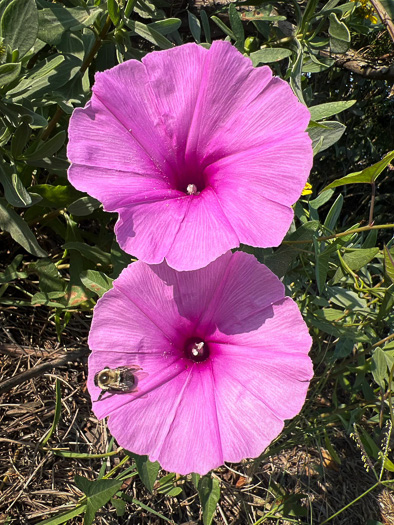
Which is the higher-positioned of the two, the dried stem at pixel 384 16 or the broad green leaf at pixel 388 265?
the dried stem at pixel 384 16

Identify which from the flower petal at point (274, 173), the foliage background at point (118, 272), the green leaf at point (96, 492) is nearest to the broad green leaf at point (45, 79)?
the foliage background at point (118, 272)

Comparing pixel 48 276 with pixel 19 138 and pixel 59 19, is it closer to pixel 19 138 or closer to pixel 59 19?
pixel 19 138

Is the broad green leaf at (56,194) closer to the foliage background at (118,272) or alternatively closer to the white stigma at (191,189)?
the foliage background at (118,272)

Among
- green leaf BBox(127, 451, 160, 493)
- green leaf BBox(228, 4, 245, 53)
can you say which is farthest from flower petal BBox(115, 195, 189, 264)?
green leaf BBox(228, 4, 245, 53)

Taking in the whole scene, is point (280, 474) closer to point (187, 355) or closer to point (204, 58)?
point (187, 355)

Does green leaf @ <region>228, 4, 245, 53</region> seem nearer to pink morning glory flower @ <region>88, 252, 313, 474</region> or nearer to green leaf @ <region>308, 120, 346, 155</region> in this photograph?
green leaf @ <region>308, 120, 346, 155</region>
